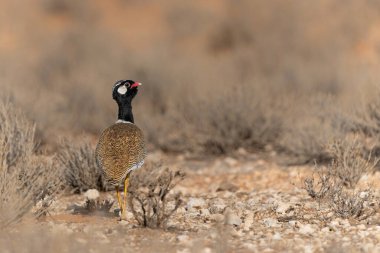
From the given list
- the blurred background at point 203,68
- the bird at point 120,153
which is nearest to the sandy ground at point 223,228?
the bird at point 120,153

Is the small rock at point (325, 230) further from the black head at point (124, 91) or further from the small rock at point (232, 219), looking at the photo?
the black head at point (124, 91)

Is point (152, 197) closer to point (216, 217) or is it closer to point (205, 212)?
point (216, 217)

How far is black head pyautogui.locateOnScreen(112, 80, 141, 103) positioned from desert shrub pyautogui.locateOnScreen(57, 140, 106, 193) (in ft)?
5.29

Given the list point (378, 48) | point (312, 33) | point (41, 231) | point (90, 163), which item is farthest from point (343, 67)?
point (41, 231)

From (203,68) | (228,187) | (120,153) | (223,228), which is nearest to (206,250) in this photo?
(223,228)

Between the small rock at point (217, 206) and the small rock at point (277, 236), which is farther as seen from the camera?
the small rock at point (217, 206)

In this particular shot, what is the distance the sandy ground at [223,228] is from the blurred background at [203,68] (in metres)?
2.03

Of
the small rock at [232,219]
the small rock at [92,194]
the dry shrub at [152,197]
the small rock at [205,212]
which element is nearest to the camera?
the dry shrub at [152,197]

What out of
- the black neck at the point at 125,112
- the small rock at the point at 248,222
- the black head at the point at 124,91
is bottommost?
the small rock at the point at 248,222

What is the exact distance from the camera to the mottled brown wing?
720 cm

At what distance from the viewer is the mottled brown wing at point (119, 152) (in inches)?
283

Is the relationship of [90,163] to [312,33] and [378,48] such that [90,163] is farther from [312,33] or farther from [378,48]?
[312,33]

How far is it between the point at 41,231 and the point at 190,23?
25.1 m

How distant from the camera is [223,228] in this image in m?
6.71
